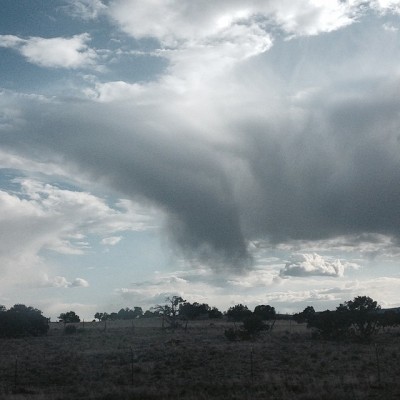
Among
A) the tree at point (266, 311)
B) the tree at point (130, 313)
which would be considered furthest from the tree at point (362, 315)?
the tree at point (130, 313)

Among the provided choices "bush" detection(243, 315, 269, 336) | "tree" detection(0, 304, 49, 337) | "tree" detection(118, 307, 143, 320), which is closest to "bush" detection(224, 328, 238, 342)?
"bush" detection(243, 315, 269, 336)

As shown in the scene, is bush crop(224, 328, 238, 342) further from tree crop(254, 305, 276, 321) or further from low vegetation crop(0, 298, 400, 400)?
tree crop(254, 305, 276, 321)

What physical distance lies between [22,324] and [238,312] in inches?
2077

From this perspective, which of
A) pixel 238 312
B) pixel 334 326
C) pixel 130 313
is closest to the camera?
pixel 334 326

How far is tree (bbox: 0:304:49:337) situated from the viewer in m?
83.1

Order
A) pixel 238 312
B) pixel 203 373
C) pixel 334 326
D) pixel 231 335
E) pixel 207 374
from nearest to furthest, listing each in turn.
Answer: pixel 207 374
pixel 203 373
pixel 231 335
pixel 334 326
pixel 238 312

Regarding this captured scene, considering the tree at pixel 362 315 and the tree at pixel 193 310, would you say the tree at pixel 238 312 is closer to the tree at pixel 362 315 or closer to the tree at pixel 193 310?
the tree at pixel 193 310

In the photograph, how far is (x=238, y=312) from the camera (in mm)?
120812

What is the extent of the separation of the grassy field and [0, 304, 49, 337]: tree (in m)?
29.1

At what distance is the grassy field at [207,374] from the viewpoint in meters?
28.5

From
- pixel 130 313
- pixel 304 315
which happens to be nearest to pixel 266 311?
pixel 304 315

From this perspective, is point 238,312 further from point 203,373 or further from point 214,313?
point 203,373

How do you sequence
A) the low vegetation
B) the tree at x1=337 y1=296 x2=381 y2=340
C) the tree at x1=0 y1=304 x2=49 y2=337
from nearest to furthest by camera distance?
the low vegetation, the tree at x1=337 y1=296 x2=381 y2=340, the tree at x1=0 y1=304 x2=49 y2=337

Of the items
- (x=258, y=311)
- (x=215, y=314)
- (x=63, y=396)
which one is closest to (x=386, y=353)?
(x=63, y=396)
